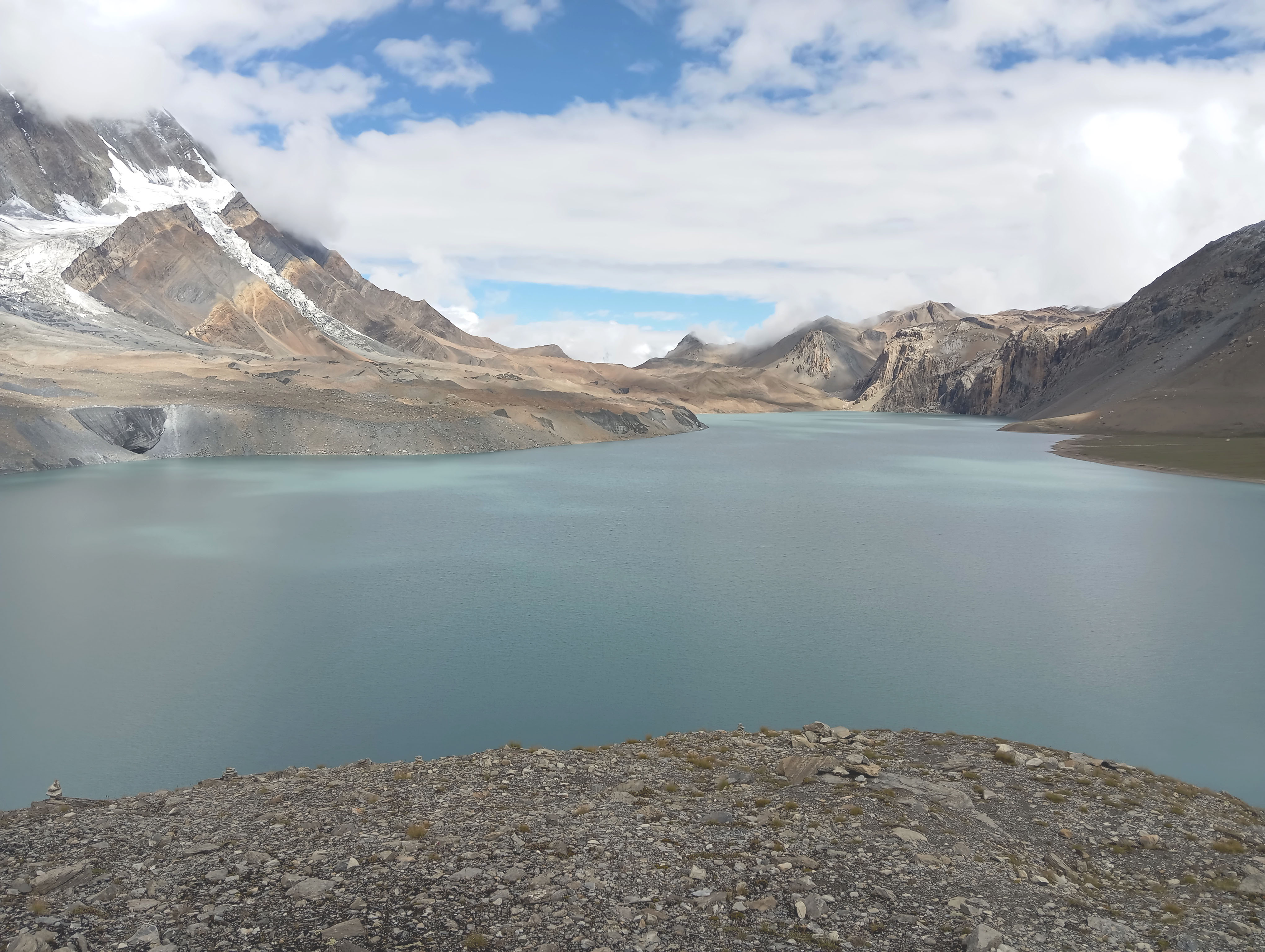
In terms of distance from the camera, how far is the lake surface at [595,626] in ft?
50.9

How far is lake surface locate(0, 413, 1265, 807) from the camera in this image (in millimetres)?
15500

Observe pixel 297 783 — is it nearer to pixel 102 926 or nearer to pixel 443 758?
pixel 443 758

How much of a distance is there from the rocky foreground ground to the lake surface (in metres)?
3.11

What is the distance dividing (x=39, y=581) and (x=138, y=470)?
35.4 m

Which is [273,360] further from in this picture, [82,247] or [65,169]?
[65,169]

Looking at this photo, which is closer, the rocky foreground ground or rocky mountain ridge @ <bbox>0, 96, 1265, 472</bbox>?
the rocky foreground ground

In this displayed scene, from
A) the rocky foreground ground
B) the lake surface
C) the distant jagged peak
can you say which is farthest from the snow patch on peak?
the rocky foreground ground

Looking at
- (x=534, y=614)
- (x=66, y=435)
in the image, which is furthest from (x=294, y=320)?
(x=534, y=614)

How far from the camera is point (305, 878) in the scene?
869 centimetres

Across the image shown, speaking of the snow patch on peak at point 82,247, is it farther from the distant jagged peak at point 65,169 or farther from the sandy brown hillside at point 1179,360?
the sandy brown hillside at point 1179,360

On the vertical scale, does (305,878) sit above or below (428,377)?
below

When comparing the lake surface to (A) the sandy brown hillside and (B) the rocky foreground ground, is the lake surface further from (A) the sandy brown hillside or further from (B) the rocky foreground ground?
(A) the sandy brown hillside

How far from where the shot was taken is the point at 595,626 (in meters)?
21.8

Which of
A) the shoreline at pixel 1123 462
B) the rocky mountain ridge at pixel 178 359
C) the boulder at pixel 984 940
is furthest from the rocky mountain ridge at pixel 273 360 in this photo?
the boulder at pixel 984 940
